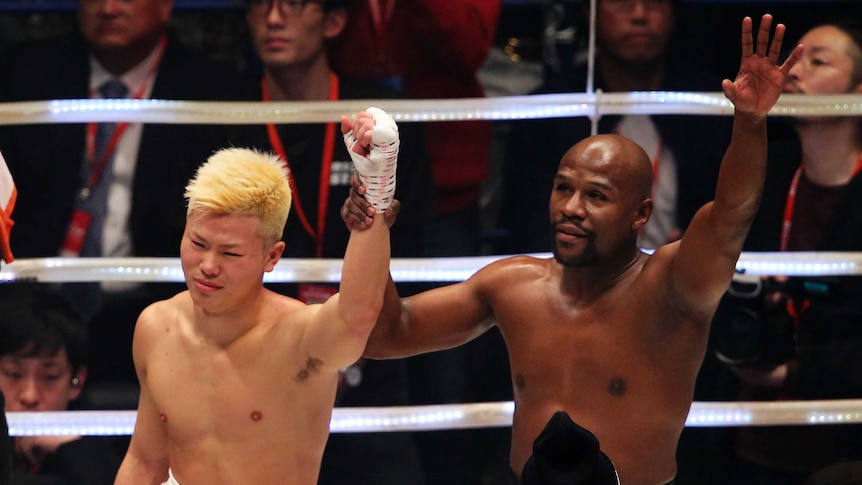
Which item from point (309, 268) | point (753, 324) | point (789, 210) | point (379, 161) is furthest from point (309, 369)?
point (789, 210)

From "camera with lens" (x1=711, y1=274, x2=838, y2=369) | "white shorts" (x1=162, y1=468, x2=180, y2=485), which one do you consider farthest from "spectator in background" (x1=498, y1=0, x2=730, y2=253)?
"white shorts" (x1=162, y1=468, x2=180, y2=485)

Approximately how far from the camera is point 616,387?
226 cm

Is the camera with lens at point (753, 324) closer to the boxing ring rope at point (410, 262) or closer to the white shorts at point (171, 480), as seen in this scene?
the boxing ring rope at point (410, 262)

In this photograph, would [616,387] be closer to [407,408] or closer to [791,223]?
[407,408]

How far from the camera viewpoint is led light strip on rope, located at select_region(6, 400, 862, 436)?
264 centimetres

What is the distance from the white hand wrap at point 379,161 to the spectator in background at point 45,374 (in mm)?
1271

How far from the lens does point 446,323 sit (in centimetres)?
238

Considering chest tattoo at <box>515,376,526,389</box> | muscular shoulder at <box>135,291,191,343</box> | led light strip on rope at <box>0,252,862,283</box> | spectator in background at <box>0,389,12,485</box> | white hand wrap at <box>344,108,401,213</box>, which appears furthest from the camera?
led light strip on rope at <box>0,252,862,283</box>

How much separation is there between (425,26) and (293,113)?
42 cm

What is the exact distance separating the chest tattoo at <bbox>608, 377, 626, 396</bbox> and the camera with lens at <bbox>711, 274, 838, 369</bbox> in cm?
56

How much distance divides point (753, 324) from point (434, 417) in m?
0.80

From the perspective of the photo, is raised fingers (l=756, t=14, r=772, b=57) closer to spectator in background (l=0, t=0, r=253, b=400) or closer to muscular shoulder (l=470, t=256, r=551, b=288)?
muscular shoulder (l=470, t=256, r=551, b=288)

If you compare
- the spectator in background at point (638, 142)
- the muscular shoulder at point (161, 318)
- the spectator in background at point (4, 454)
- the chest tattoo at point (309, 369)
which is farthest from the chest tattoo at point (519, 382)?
the spectator in background at point (4, 454)

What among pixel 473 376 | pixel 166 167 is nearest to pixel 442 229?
pixel 473 376
